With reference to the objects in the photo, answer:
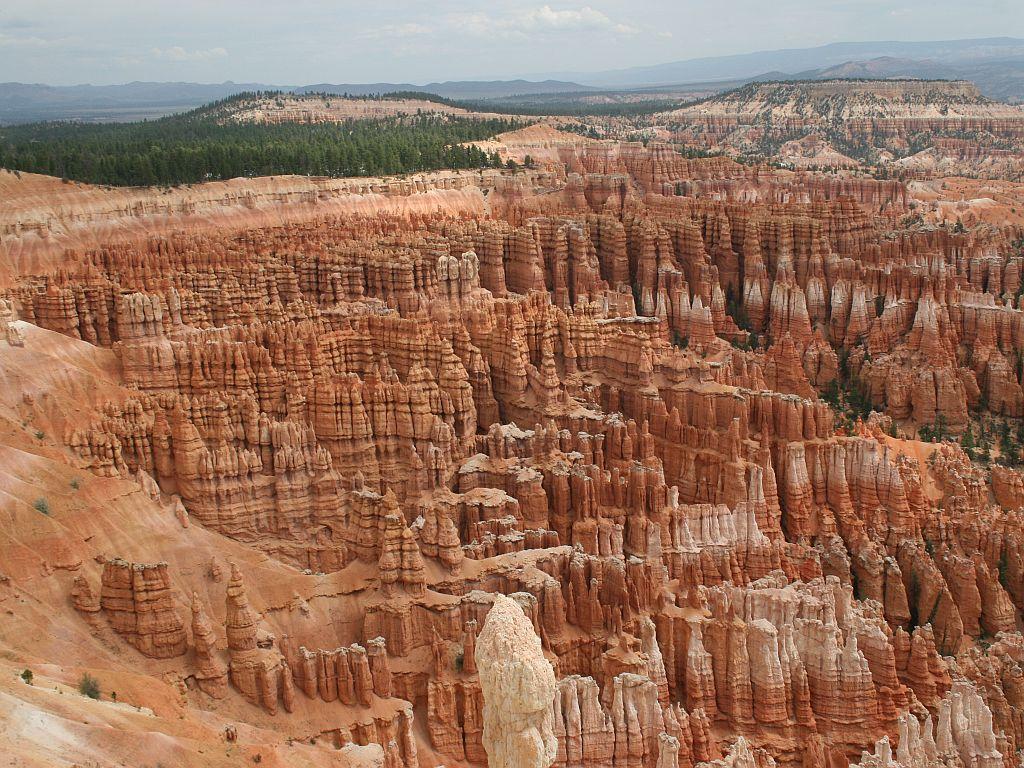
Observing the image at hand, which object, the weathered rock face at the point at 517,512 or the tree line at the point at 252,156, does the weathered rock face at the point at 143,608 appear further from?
the tree line at the point at 252,156

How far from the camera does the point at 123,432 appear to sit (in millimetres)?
29922

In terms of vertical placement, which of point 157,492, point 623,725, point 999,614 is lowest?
point 999,614

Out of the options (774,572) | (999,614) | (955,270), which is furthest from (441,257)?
(955,270)

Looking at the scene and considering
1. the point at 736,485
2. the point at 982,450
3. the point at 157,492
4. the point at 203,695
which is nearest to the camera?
Result: the point at 203,695

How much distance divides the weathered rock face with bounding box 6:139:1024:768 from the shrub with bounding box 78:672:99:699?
8.44 feet

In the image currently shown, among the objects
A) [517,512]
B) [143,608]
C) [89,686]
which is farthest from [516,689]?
[517,512]

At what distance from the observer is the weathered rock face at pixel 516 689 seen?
14.0 metres

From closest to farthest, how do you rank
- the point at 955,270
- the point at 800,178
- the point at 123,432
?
1. the point at 123,432
2. the point at 955,270
3. the point at 800,178

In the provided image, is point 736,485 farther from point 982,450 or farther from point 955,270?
point 955,270

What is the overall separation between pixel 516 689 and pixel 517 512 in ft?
54.6

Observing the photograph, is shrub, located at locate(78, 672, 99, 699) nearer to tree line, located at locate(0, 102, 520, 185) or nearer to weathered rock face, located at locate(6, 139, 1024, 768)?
weathered rock face, located at locate(6, 139, 1024, 768)

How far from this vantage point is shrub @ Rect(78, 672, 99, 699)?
18.7 m

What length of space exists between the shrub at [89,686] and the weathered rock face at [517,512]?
257 centimetres

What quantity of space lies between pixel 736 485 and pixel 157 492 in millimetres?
15213
